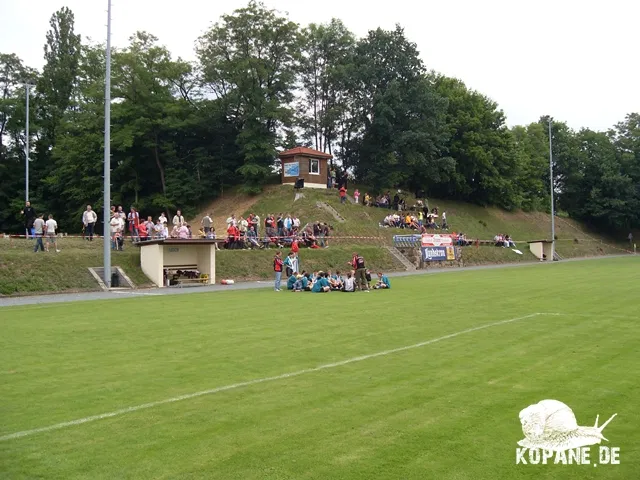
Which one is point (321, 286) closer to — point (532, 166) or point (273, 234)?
point (273, 234)

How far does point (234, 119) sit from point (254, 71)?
19.1 feet

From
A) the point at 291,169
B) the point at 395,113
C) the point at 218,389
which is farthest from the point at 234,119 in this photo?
the point at 218,389

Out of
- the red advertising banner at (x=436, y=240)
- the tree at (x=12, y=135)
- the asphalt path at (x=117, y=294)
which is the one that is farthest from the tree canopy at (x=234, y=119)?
the asphalt path at (x=117, y=294)

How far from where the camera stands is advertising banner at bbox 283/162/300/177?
182 ft

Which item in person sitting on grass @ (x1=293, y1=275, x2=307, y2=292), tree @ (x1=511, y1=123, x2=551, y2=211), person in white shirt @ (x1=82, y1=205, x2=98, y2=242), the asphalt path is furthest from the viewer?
tree @ (x1=511, y1=123, x2=551, y2=211)

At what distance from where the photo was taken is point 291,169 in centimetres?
5597

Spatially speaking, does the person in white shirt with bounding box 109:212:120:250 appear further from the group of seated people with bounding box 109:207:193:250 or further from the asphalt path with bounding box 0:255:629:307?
the asphalt path with bounding box 0:255:629:307

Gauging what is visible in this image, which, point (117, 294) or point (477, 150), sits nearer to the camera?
point (117, 294)

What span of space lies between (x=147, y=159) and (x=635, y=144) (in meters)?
63.0

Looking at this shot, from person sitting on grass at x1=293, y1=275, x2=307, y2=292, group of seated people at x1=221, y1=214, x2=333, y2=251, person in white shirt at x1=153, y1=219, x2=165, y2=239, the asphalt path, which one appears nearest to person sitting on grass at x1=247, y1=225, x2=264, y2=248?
group of seated people at x1=221, y1=214, x2=333, y2=251

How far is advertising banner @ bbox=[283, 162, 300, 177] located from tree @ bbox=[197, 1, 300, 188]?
2.24 m

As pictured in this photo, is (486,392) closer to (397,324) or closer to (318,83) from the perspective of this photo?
(397,324)

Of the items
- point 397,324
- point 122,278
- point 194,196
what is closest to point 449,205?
point 194,196

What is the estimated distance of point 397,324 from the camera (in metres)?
14.8
